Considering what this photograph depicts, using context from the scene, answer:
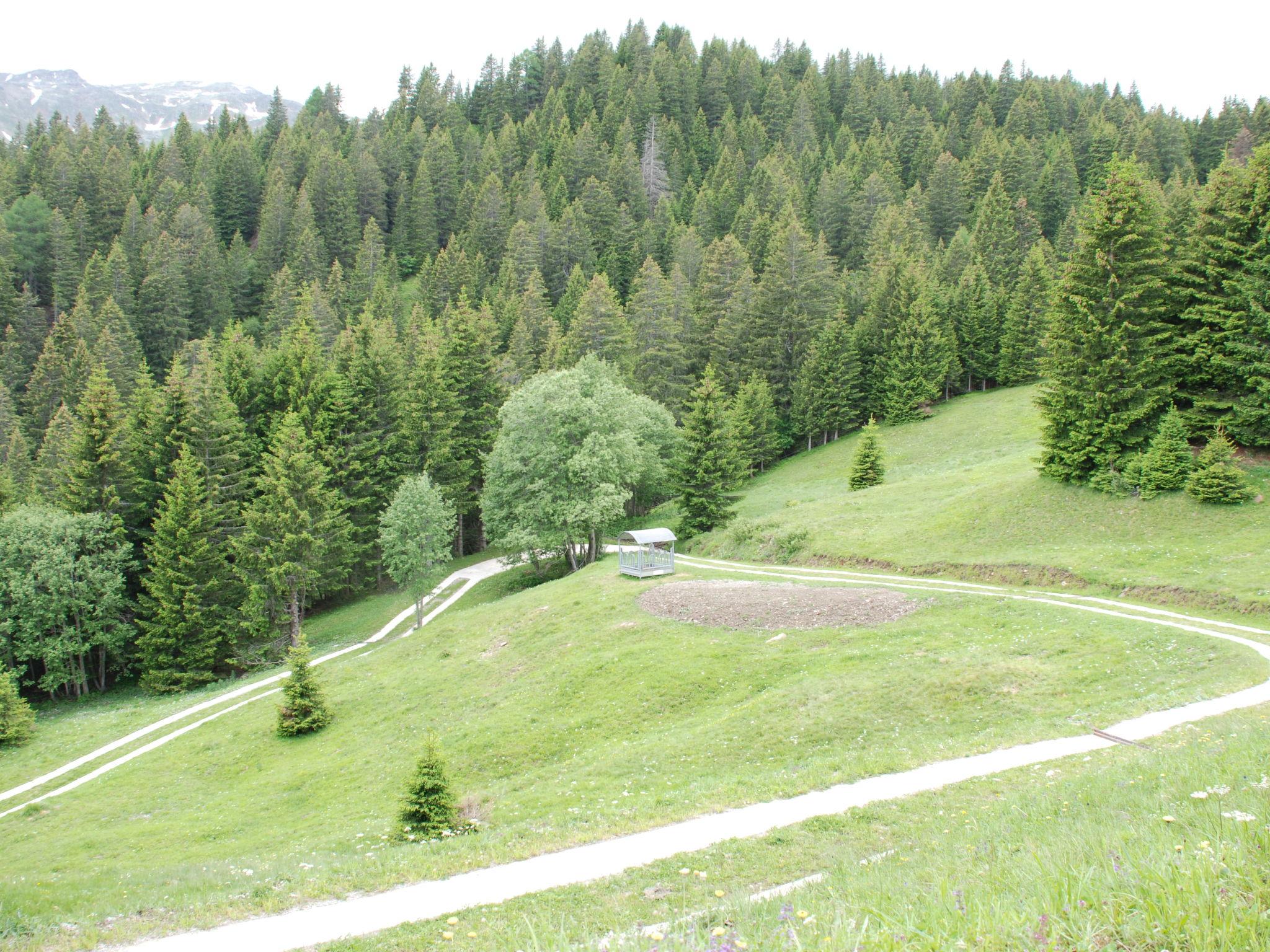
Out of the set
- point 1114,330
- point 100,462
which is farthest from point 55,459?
point 1114,330

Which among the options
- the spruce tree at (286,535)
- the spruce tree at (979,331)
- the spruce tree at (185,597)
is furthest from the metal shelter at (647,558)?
the spruce tree at (979,331)

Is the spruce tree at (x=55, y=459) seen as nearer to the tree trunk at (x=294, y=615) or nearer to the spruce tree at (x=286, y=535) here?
the spruce tree at (x=286, y=535)

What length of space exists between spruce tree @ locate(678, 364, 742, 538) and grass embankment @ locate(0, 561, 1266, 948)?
63.1ft

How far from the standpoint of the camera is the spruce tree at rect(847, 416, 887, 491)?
51.3 metres

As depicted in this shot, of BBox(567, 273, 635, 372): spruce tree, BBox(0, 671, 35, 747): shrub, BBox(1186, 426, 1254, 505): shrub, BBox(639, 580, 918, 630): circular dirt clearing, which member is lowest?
BBox(0, 671, 35, 747): shrub

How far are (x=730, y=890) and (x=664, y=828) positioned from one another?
2.82 meters

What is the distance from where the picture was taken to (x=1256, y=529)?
26.9m

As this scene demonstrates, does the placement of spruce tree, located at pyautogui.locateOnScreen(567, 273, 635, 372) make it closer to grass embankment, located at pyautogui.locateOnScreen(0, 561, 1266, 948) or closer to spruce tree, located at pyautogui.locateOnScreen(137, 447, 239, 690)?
spruce tree, located at pyautogui.locateOnScreen(137, 447, 239, 690)

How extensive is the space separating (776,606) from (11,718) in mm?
32421

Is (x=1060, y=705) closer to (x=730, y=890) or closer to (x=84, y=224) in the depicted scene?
(x=730, y=890)

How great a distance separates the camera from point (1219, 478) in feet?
95.1

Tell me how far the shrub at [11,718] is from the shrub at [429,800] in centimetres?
2614

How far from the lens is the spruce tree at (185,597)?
137 feet

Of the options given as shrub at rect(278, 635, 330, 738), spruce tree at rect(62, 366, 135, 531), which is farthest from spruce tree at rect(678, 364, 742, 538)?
spruce tree at rect(62, 366, 135, 531)
